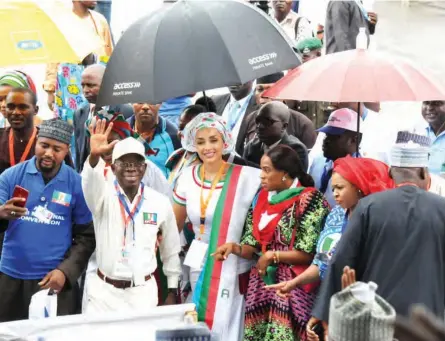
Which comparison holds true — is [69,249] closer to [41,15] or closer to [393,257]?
[41,15]

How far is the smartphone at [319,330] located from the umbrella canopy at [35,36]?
2363 mm

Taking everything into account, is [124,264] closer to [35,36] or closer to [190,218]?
[190,218]

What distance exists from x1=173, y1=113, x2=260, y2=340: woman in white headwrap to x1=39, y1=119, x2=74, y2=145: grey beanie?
2.87ft

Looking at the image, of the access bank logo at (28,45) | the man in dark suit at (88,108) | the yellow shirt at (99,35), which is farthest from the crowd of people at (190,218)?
the yellow shirt at (99,35)

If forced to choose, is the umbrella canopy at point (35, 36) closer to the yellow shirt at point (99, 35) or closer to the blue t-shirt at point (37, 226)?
the blue t-shirt at point (37, 226)

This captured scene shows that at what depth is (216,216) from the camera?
5.99 m

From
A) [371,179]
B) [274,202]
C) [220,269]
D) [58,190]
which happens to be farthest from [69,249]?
[371,179]

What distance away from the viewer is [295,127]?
300 inches

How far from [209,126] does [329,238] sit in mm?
1269

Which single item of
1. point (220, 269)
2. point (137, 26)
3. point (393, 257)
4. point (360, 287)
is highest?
point (137, 26)

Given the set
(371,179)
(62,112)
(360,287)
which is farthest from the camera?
(62,112)

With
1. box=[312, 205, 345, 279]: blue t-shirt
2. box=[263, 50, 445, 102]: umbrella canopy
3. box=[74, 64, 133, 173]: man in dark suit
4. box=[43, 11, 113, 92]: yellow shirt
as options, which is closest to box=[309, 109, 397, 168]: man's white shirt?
box=[263, 50, 445, 102]: umbrella canopy

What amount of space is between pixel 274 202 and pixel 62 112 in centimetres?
352

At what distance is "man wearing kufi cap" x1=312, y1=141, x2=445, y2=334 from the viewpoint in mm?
4594
